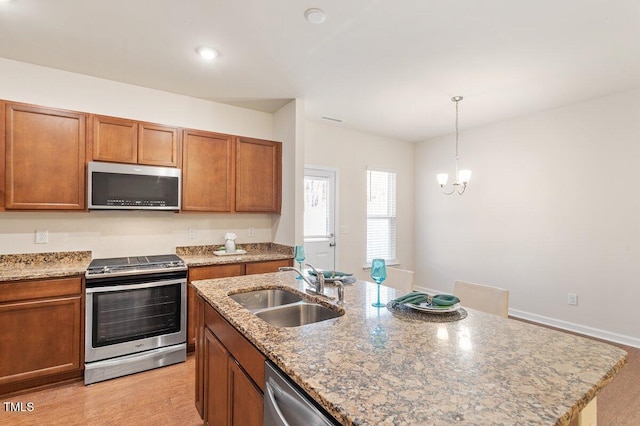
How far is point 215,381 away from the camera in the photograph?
171 cm

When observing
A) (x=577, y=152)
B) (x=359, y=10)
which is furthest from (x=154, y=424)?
(x=577, y=152)

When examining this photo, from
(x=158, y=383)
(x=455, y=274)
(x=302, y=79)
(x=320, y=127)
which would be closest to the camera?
(x=158, y=383)

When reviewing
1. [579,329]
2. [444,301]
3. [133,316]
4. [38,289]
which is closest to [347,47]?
[444,301]

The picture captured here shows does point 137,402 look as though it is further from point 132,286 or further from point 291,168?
point 291,168

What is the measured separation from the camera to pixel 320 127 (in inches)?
184

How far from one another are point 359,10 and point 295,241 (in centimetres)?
242

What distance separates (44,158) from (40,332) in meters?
1.43

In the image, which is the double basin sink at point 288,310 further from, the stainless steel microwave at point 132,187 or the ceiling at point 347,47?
the ceiling at point 347,47

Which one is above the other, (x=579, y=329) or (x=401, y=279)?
(x=401, y=279)

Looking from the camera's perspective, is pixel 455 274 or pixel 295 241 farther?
pixel 455 274

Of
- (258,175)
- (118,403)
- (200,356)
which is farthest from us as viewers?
(258,175)

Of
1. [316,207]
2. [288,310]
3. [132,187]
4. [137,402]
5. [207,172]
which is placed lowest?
[137,402]

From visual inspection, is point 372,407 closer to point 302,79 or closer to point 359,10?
point 359,10

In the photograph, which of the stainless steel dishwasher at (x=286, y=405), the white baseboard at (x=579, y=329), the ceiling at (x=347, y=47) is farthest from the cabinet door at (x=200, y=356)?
the white baseboard at (x=579, y=329)
